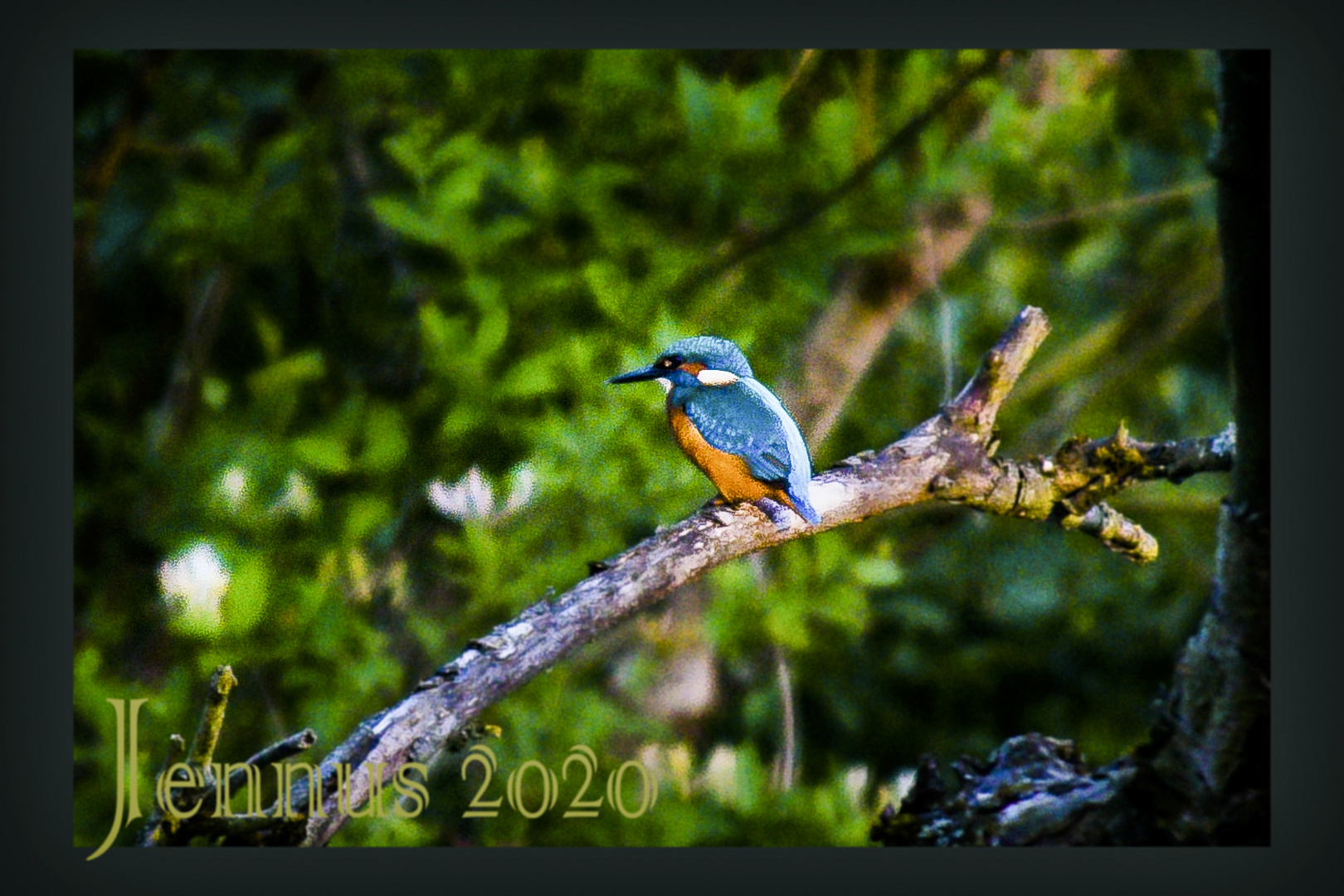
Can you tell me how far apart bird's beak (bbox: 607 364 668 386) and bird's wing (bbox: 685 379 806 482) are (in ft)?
0.32

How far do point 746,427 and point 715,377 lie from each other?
13cm

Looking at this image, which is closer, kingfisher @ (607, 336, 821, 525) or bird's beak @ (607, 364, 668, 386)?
kingfisher @ (607, 336, 821, 525)

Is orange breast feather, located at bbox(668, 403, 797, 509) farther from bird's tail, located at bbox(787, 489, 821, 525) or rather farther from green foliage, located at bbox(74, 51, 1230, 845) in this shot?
green foliage, located at bbox(74, 51, 1230, 845)

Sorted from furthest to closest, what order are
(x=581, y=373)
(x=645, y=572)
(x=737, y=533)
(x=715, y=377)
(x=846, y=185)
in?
(x=846, y=185) → (x=581, y=373) → (x=715, y=377) → (x=737, y=533) → (x=645, y=572)

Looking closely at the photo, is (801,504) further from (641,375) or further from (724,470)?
(641,375)

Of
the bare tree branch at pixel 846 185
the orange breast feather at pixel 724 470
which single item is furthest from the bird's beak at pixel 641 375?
the bare tree branch at pixel 846 185

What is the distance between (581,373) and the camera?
6.63 feet

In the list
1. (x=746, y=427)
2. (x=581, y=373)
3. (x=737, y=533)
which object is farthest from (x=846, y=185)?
(x=737, y=533)

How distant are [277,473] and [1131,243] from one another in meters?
1.69

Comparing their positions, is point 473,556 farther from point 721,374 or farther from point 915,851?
point 915,851

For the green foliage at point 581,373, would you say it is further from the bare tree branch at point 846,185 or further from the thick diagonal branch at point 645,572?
the thick diagonal branch at point 645,572

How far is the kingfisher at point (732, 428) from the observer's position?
5.19ft

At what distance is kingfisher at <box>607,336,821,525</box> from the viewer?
→ 5.19 feet

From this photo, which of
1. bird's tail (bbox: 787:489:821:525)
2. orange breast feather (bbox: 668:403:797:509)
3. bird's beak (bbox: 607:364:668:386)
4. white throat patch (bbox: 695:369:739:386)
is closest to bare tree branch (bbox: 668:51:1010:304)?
bird's beak (bbox: 607:364:668:386)
